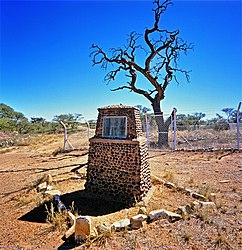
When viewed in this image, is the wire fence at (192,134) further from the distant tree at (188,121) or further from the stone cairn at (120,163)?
the stone cairn at (120,163)

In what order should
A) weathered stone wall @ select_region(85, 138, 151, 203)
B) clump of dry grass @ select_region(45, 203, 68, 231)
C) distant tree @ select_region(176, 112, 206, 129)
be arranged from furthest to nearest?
distant tree @ select_region(176, 112, 206, 129) → weathered stone wall @ select_region(85, 138, 151, 203) → clump of dry grass @ select_region(45, 203, 68, 231)

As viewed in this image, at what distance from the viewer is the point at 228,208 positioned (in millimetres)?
5004

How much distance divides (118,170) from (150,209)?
1485mm

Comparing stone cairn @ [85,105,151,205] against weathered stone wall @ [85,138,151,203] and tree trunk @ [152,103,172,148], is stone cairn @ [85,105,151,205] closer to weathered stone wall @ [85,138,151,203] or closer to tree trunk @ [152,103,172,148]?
weathered stone wall @ [85,138,151,203]

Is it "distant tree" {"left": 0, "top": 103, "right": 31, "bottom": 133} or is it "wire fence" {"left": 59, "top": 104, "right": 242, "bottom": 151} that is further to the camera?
"distant tree" {"left": 0, "top": 103, "right": 31, "bottom": 133}

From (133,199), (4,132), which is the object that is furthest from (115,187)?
(4,132)

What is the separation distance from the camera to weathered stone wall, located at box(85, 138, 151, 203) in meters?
5.90

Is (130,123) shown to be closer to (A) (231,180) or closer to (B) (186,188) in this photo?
(B) (186,188)

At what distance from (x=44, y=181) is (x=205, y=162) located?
7.49 metres

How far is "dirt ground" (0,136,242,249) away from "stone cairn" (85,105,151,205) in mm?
432

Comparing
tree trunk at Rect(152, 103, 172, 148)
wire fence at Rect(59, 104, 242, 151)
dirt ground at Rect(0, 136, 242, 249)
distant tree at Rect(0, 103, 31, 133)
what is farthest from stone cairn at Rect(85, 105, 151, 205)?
distant tree at Rect(0, 103, 31, 133)

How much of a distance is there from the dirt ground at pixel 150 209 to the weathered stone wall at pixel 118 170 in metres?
0.43

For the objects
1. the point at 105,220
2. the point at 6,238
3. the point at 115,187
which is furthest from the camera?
the point at 115,187

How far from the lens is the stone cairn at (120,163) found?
5.91 meters
